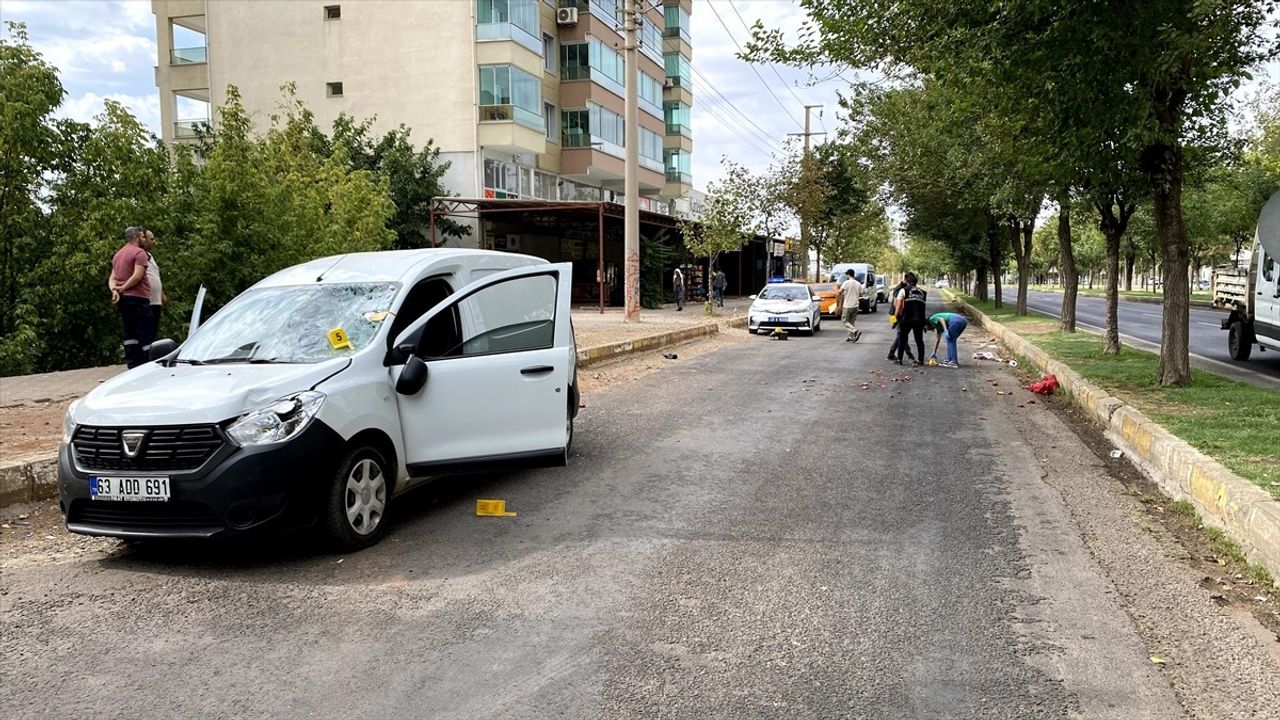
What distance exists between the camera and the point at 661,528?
218 inches

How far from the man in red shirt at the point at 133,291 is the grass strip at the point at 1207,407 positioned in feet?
33.9

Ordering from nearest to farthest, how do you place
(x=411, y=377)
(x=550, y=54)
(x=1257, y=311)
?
(x=411, y=377)
(x=1257, y=311)
(x=550, y=54)

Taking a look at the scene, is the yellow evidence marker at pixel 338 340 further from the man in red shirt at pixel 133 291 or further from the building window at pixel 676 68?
the building window at pixel 676 68

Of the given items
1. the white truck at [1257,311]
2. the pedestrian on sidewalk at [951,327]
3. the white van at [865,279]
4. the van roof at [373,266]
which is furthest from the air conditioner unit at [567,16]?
the van roof at [373,266]

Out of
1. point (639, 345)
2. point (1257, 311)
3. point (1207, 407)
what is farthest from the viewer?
point (639, 345)

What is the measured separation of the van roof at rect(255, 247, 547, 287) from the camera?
6.21 metres

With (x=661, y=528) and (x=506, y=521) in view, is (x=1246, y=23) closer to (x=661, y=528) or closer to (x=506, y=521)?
(x=661, y=528)

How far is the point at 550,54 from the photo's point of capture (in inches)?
1455

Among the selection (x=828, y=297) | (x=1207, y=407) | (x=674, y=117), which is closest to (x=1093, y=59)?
(x=1207, y=407)

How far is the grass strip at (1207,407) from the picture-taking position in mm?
6273

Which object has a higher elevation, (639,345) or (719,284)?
(719,284)

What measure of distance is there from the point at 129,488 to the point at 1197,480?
22.5 ft

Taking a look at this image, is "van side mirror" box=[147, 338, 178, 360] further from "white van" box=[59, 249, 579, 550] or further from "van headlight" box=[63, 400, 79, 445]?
"van headlight" box=[63, 400, 79, 445]

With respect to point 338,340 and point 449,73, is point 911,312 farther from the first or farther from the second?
point 449,73
